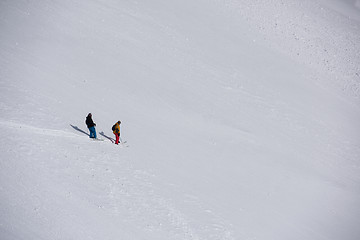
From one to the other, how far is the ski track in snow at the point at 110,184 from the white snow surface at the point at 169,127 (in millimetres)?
58

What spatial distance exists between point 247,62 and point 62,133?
20805 millimetres

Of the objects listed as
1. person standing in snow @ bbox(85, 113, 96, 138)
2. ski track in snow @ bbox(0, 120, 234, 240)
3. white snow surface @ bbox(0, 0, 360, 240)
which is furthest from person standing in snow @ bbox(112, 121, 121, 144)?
ski track in snow @ bbox(0, 120, 234, 240)

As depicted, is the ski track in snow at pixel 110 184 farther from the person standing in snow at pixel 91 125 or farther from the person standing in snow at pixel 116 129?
the person standing in snow at pixel 116 129

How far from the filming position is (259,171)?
1762 centimetres

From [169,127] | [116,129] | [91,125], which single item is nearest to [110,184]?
[116,129]

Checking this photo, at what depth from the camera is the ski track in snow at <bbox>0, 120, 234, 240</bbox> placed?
1116cm

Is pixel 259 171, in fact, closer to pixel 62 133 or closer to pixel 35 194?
pixel 62 133

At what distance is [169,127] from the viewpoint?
18.1m

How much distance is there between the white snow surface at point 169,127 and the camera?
11.2 metres

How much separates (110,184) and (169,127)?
678 centimetres

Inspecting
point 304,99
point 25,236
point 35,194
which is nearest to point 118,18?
point 304,99

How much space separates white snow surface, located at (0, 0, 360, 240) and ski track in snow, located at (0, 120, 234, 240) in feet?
0.19

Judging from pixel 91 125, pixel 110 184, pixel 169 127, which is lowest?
pixel 110 184

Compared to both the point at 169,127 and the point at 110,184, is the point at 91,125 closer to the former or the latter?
the point at 110,184
